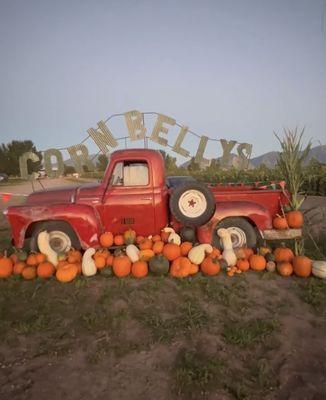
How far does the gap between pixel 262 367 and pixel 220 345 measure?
20.1 inches

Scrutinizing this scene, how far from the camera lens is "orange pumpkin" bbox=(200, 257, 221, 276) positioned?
183 inches

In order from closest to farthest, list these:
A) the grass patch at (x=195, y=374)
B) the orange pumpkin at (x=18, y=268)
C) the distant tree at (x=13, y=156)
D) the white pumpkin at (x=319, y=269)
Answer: the grass patch at (x=195, y=374)
the white pumpkin at (x=319, y=269)
the orange pumpkin at (x=18, y=268)
the distant tree at (x=13, y=156)

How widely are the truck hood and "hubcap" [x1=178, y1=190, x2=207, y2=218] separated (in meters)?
2.15

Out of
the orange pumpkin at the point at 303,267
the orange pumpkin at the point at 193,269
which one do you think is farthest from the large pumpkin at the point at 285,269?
the orange pumpkin at the point at 193,269

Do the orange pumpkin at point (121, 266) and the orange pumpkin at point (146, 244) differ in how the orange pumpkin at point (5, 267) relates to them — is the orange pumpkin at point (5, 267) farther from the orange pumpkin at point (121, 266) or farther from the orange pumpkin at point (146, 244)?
the orange pumpkin at point (146, 244)

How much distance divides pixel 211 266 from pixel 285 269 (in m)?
1.25

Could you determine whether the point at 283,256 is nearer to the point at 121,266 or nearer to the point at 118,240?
the point at 121,266

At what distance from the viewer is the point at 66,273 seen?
15.0ft

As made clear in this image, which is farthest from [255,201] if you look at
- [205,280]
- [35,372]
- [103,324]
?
[35,372]

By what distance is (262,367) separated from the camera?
254 centimetres

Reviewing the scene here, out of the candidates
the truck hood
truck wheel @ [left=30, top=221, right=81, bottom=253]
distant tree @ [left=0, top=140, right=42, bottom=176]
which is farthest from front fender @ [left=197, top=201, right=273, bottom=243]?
distant tree @ [left=0, top=140, right=42, bottom=176]

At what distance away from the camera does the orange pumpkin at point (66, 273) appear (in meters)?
4.57

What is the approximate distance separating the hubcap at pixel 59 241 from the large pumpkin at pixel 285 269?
3.90 metres

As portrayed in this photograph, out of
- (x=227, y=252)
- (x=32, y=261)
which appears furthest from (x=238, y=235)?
(x=32, y=261)
